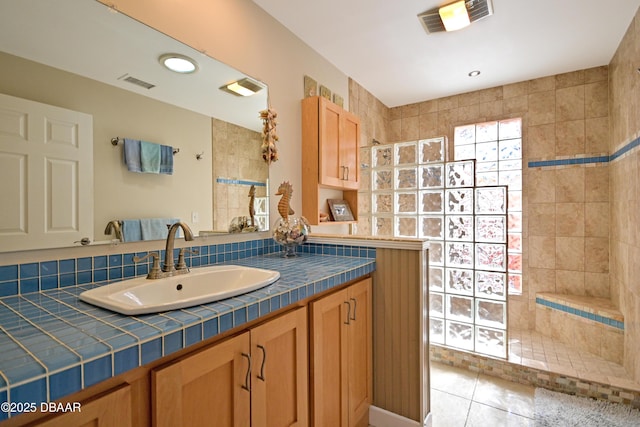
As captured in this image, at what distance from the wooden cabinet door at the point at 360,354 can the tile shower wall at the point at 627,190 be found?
184cm

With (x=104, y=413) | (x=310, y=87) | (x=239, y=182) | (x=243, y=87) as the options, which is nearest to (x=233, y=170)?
(x=239, y=182)

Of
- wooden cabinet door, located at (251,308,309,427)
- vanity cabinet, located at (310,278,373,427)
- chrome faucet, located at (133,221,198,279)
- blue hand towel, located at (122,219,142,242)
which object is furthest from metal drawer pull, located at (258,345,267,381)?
blue hand towel, located at (122,219,142,242)

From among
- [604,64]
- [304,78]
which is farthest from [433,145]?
[604,64]

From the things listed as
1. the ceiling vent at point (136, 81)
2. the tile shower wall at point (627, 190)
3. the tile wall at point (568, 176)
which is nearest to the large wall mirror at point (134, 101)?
the ceiling vent at point (136, 81)

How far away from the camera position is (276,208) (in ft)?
6.57

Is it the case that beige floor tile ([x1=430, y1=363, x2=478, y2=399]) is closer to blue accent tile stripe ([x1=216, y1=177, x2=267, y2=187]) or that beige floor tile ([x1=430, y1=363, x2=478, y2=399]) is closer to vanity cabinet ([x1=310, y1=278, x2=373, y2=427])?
vanity cabinet ([x1=310, y1=278, x2=373, y2=427])

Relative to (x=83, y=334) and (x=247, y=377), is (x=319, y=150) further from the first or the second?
(x=83, y=334)

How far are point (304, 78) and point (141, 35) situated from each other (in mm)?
1195

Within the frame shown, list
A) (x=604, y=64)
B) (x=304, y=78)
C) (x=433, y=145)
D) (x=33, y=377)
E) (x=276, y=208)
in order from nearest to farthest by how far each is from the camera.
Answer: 1. (x=33, y=377)
2. (x=276, y=208)
3. (x=304, y=78)
4. (x=433, y=145)
5. (x=604, y=64)

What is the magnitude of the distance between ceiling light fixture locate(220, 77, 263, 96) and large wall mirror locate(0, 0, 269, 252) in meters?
0.03

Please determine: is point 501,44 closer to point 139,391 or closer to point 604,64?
point 604,64

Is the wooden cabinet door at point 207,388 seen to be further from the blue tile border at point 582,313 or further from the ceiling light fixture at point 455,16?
the blue tile border at point 582,313

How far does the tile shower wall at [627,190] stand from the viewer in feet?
6.63

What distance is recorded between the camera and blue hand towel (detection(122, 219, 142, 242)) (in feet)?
4.04
